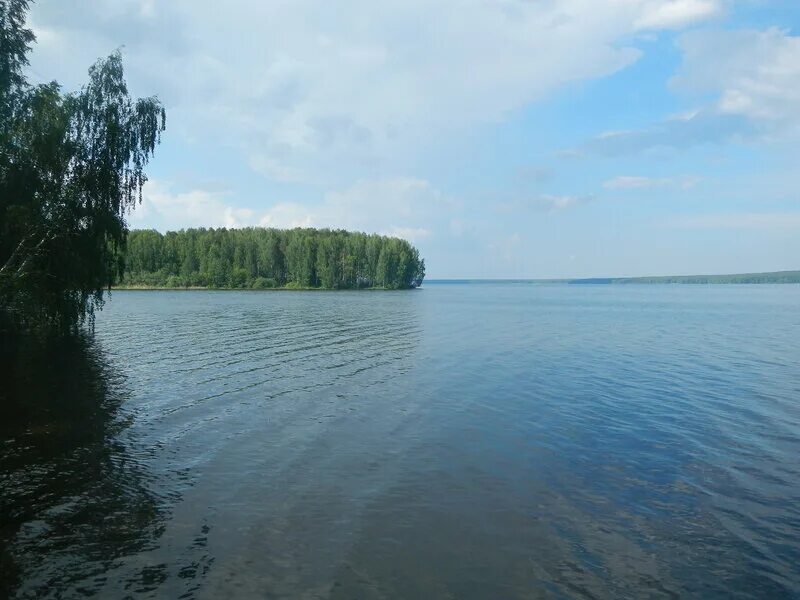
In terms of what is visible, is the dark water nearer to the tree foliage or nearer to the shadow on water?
the shadow on water

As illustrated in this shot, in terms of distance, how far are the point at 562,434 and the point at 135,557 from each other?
12.8 metres

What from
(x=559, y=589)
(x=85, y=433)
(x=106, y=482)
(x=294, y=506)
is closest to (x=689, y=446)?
(x=559, y=589)

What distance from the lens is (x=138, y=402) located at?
20.1m

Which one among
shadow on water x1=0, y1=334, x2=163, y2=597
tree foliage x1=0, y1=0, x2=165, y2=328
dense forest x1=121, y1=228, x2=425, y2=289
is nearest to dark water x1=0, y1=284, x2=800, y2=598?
shadow on water x1=0, y1=334, x2=163, y2=597

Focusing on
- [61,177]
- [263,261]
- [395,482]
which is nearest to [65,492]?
[395,482]

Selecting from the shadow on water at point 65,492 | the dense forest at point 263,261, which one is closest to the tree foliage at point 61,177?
the shadow on water at point 65,492

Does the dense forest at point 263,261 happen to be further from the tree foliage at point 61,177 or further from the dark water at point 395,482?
the dark water at point 395,482

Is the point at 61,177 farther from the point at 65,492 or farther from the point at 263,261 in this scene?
the point at 263,261

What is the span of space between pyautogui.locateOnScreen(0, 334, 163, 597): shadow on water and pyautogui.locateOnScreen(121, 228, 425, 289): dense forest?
150m

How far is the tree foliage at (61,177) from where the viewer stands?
24.8 meters

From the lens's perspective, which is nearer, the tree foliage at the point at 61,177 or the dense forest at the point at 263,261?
the tree foliage at the point at 61,177

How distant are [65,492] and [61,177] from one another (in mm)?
20936

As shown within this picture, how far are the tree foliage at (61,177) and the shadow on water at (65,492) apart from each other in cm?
742

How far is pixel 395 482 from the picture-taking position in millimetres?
12883
